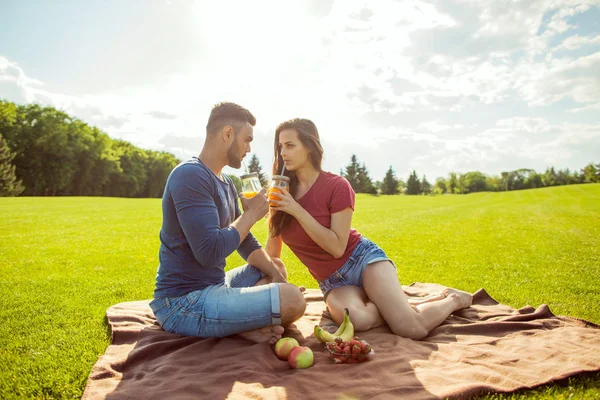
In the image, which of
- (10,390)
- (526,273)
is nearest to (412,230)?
(526,273)

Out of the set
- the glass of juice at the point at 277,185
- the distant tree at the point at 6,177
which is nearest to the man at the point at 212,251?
the glass of juice at the point at 277,185

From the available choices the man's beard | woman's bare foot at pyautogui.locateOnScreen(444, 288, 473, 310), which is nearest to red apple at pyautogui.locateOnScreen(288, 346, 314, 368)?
the man's beard

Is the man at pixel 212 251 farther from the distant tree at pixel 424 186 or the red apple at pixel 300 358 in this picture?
the distant tree at pixel 424 186

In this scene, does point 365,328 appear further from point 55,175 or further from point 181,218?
point 55,175

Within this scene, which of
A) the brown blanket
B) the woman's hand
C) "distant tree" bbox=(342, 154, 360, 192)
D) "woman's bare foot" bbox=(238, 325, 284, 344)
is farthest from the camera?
"distant tree" bbox=(342, 154, 360, 192)

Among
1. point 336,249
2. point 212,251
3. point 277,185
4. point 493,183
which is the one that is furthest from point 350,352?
point 493,183

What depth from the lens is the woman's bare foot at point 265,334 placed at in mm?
3332

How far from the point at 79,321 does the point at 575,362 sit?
4.81m

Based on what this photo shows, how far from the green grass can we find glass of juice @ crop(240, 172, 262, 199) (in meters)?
1.95

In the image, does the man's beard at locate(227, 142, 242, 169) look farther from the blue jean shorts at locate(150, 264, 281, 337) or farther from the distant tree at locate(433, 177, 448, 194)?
the distant tree at locate(433, 177, 448, 194)

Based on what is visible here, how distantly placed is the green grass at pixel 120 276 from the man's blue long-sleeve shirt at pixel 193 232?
1014mm

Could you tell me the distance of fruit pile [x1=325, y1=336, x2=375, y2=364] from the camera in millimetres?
2961

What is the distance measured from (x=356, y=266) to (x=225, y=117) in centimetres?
199

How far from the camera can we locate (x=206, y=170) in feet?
10.8
